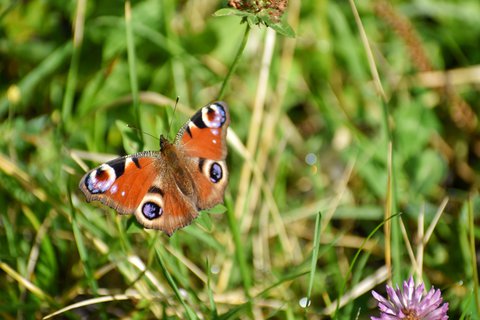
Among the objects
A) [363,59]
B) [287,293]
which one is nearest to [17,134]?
[287,293]

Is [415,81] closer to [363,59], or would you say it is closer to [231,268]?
[363,59]

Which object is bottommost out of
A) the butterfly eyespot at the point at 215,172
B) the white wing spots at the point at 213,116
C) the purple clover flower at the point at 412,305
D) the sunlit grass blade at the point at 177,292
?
the sunlit grass blade at the point at 177,292

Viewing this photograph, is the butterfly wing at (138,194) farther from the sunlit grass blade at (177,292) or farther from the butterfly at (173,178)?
the sunlit grass blade at (177,292)

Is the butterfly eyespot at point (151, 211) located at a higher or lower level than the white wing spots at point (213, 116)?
lower

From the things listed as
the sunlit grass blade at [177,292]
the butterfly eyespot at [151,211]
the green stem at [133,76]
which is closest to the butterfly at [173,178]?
the butterfly eyespot at [151,211]

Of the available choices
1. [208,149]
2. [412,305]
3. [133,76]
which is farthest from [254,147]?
[412,305]

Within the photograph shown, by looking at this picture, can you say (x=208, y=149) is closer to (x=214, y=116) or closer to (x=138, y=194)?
(x=214, y=116)

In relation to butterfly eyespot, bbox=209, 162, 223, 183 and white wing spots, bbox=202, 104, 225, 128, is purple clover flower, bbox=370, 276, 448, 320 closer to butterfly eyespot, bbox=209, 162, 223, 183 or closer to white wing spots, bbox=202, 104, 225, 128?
butterfly eyespot, bbox=209, 162, 223, 183
